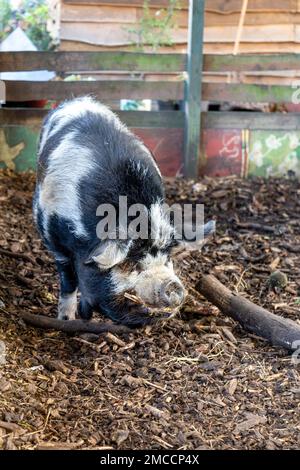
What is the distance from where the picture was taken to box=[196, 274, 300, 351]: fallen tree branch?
4129 mm

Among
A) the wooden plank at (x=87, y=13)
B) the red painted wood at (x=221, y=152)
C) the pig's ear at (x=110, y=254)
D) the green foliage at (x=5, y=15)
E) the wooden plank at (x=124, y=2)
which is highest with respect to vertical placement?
the green foliage at (x=5, y=15)

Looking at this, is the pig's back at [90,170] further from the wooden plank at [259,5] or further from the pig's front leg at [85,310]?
the wooden plank at [259,5]

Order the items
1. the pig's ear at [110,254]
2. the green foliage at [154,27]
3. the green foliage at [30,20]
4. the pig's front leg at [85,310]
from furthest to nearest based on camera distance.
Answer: the green foliage at [30,20], the green foliage at [154,27], the pig's front leg at [85,310], the pig's ear at [110,254]

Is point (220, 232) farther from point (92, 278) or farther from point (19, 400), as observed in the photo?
point (19, 400)

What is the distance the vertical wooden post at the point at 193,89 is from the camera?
24.6ft

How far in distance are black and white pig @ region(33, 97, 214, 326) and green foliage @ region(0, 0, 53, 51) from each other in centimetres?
730

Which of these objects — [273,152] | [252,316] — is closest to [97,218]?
[252,316]

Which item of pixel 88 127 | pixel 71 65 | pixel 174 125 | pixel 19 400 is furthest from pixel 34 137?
pixel 19 400

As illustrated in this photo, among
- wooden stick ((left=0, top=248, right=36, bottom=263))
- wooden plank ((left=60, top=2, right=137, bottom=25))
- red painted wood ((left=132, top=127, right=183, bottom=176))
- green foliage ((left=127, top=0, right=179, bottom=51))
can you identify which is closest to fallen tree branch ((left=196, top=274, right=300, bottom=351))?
wooden stick ((left=0, top=248, right=36, bottom=263))

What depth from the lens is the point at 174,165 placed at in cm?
796

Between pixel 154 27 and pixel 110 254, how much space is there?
649 centimetres

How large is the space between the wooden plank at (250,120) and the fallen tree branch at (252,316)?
127 inches

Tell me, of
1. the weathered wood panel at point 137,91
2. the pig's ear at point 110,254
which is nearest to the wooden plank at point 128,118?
the weathered wood panel at point 137,91

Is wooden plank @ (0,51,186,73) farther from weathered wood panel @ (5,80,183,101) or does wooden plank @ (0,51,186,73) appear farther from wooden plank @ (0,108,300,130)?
wooden plank @ (0,108,300,130)
